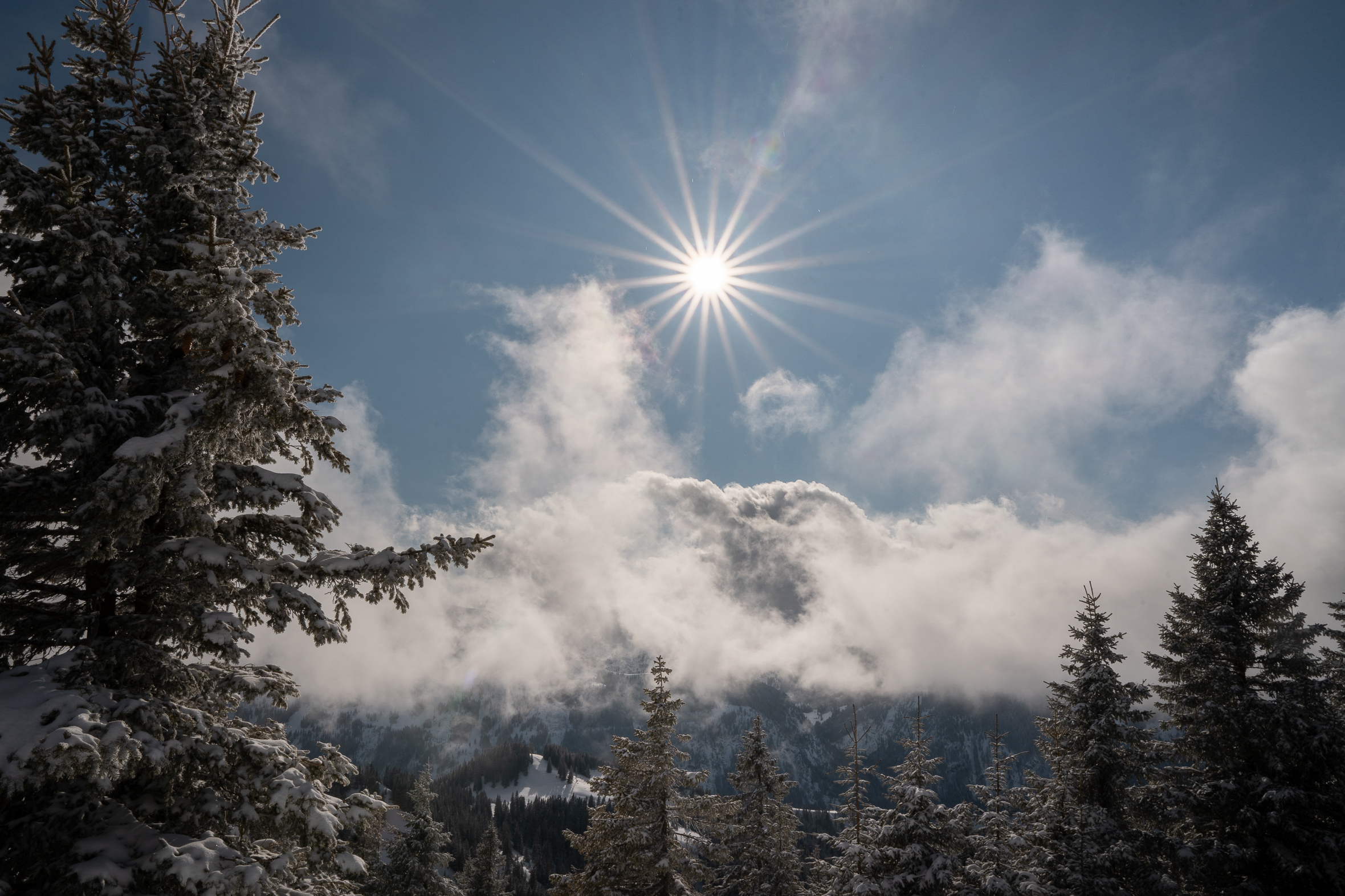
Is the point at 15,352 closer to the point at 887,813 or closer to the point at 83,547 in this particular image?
the point at 83,547

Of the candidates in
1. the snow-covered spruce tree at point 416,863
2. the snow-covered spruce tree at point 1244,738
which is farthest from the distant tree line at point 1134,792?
the snow-covered spruce tree at point 416,863

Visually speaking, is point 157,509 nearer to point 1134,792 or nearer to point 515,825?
point 1134,792

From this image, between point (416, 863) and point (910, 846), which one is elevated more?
point (910, 846)

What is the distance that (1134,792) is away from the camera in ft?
55.7

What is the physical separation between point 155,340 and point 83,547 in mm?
3645

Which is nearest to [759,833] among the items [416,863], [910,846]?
[910,846]

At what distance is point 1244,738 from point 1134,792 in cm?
338

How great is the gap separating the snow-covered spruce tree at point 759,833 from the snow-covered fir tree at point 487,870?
28.4 metres

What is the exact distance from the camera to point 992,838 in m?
18.3

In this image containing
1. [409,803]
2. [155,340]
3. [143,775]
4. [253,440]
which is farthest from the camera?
[409,803]

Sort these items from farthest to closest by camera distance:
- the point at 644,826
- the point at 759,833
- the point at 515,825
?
the point at 515,825
the point at 759,833
the point at 644,826

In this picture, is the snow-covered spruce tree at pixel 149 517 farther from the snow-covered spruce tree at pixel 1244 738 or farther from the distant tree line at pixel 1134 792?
the snow-covered spruce tree at pixel 1244 738

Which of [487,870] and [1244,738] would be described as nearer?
[1244,738]

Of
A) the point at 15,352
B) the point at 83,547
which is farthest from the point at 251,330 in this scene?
the point at 83,547
